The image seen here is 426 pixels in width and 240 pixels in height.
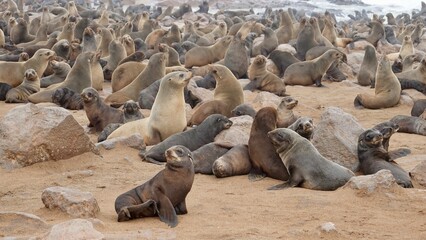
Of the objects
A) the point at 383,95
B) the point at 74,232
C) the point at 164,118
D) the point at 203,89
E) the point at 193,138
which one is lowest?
the point at 383,95

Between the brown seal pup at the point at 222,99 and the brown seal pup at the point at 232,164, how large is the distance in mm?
2288

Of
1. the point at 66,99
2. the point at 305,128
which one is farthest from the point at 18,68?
the point at 305,128

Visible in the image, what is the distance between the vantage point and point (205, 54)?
15164mm

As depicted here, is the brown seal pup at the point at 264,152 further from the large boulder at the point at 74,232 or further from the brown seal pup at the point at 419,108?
the brown seal pup at the point at 419,108

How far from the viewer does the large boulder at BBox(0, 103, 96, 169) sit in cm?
673

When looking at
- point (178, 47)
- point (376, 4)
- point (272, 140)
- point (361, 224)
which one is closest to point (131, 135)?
point (272, 140)

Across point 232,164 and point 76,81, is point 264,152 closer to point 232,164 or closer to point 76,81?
point 232,164

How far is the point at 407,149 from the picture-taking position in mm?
8062

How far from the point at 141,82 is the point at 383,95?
394 cm

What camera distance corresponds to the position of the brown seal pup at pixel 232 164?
6770 mm

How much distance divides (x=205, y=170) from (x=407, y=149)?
8.28 feet

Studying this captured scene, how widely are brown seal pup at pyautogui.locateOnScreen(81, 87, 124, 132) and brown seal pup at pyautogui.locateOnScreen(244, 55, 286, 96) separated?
3.53m

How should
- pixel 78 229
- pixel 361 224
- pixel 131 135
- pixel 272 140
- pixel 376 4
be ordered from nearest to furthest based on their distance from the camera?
pixel 78 229 → pixel 361 224 → pixel 272 140 → pixel 131 135 → pixel 376 4

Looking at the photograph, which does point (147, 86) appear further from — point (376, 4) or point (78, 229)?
point (376, 4)
